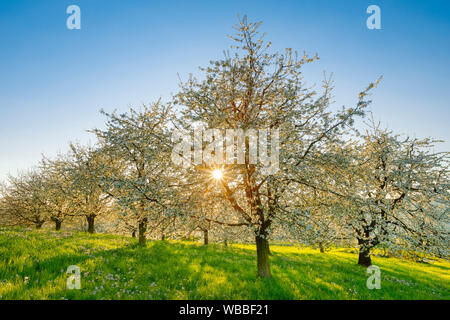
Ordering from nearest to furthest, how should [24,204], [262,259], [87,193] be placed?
[262,259] < [87,193] < [24,204]

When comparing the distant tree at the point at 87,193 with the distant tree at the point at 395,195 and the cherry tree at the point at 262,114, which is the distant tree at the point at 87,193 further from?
the distant tree at the point at 395,195

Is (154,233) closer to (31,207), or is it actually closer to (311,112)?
(311,112)

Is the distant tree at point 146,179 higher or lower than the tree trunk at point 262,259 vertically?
higher

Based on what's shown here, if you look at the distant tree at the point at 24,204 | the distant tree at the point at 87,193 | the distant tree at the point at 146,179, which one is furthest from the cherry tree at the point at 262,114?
the distant tree at the point at 24,204

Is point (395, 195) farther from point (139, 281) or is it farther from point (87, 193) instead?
point (87, 193)

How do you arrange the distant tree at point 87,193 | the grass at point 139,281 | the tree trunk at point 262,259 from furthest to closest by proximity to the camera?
the distant tree at point 87,193, the tree trunk at point 262,259, the grass at point 139,281

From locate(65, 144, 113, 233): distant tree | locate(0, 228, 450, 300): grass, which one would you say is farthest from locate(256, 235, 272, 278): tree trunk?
locate(65, 144, 113, 233): distant tree

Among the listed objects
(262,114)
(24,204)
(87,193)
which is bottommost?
(24,204)

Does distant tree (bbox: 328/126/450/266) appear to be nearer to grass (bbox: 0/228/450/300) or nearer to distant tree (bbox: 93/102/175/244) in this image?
grass (bbox: 0/228/450/300)

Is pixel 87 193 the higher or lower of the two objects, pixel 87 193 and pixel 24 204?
the higher

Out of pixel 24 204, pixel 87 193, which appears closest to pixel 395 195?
pixel 87 193

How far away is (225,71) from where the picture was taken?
7.33 m
